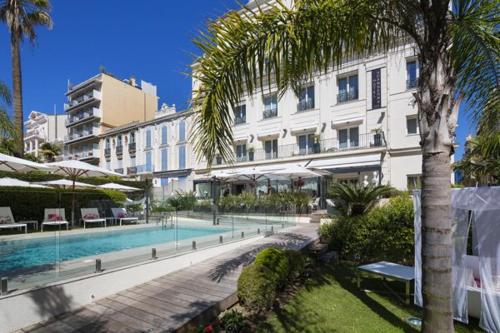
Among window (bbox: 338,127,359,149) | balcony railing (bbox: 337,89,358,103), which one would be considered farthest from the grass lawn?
balcony railing (bbox: 337,89,358,103)

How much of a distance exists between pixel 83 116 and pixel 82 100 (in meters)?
3.02

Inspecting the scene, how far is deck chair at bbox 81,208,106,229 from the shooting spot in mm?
16219

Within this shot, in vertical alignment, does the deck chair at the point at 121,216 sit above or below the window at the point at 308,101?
below

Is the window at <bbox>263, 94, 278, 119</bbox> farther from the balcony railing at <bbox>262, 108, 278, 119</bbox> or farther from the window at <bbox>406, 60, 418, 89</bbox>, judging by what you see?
the window at <bbox>406, 60, 418, 89</bbox>

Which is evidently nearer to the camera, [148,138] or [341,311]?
[341,311]

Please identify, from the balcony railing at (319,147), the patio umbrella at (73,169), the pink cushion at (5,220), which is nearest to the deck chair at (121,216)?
the patio umbrella at (73,169)

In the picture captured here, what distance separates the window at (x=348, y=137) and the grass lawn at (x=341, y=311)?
18.6 meters

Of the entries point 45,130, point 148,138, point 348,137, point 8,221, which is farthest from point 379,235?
point 45,130

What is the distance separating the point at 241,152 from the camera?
1265 inches

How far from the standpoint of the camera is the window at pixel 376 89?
79.8 feet

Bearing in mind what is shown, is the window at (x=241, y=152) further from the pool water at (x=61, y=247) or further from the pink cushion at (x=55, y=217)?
the pool water at (x=61, y=247)

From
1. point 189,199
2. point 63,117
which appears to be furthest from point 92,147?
point 189,199

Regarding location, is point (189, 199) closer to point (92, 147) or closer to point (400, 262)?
point (400, 262)

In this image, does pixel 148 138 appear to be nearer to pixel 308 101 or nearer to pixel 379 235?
pixel 308 101
